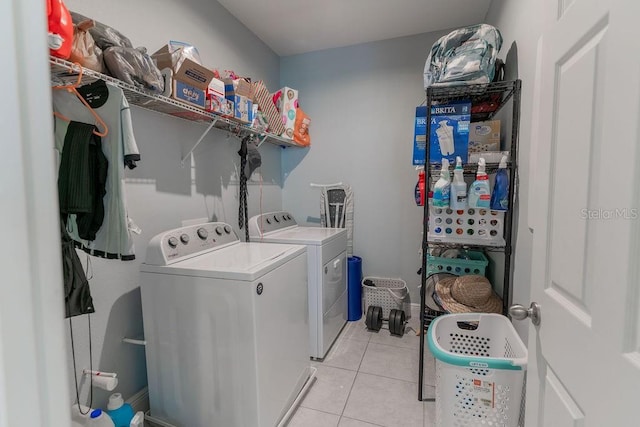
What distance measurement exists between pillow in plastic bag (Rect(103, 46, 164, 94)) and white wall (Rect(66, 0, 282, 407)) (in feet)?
1.04

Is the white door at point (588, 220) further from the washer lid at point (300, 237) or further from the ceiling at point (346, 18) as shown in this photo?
the ceiling at point (346, 18)

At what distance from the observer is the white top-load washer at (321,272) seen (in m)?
2.15

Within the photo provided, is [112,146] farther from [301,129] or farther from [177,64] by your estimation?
[301,129]

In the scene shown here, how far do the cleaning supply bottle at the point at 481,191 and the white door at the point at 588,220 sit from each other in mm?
689

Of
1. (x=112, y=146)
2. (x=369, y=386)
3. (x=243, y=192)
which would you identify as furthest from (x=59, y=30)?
(x=369, y=386)

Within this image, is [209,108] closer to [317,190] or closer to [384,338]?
[317,190]

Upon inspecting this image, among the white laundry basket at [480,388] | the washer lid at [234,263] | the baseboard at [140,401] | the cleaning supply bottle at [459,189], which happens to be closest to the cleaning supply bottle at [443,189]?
the cleaning supply bottle at [459,189]

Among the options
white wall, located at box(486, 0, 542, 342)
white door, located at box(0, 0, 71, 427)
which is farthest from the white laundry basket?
white door, located at box(0, 0, 71, 427)

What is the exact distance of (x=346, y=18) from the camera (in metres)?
2.50

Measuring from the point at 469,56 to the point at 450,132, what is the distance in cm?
42

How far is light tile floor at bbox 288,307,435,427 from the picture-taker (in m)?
1.65

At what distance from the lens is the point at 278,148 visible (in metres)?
3.19

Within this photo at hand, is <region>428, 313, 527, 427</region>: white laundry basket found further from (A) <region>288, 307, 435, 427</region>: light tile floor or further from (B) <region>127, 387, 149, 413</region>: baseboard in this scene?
(B) <region>127, 387, 149, 413</region>: baseboard

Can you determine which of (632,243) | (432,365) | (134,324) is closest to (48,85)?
(632,243)
